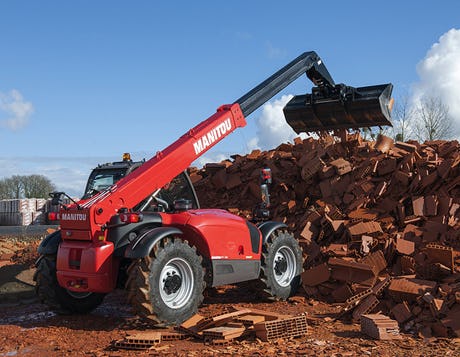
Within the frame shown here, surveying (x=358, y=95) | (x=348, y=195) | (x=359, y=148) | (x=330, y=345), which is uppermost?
(x=358, y=95)

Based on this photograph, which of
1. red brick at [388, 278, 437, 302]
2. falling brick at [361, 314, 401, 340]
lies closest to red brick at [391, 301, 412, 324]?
red brick at [388, 278, 437, 302]

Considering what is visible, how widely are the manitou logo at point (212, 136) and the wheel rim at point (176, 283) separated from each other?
6.73 ft

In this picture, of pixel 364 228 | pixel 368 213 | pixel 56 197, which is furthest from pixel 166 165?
pixel 368 213

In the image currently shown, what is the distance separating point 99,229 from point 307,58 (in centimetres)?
630

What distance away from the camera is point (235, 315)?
7570 mm

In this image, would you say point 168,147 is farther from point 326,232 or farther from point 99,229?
point 326,232

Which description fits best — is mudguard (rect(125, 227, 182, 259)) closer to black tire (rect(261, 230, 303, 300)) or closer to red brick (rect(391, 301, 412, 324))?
black tire (rect(261, 230, 303, 300))

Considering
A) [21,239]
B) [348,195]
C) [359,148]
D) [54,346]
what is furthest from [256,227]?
[21,239]

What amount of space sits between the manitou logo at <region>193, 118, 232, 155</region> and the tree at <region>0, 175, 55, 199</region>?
50.8 meters

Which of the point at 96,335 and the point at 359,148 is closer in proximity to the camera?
the point at 96,335

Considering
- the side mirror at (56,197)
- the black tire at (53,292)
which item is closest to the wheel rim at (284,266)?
the black tire at (53,292)

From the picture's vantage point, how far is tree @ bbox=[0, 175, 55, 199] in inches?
2275

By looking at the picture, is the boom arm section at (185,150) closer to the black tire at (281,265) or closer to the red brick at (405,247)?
the black tire at (281,265)

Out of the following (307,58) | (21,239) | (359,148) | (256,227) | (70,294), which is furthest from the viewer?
(21,239)
